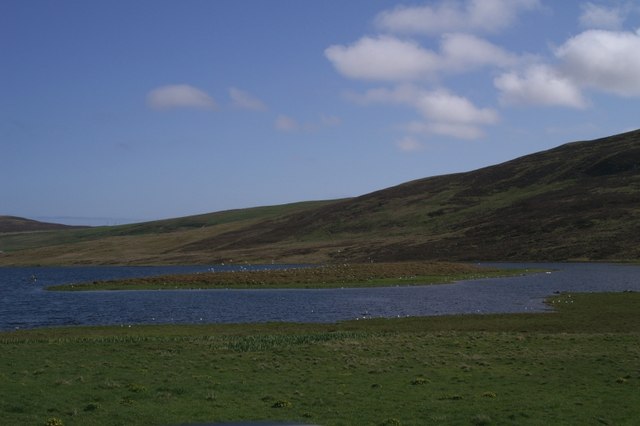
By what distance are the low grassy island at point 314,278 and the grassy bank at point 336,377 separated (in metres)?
46.0

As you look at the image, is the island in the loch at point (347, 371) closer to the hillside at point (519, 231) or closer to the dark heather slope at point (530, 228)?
the dark heather slope at point (530, 228)

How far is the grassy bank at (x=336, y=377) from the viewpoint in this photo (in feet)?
65.0

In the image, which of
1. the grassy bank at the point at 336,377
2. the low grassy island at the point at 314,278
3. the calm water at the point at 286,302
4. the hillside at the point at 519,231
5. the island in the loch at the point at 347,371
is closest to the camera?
the grassy bank at the point at 336,377

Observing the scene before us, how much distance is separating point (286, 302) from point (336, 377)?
137 ft

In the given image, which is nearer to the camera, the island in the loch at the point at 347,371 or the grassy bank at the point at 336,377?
the grassy bank at the point at 336,377

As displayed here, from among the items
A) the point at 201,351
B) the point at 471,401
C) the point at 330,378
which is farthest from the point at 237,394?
the point at 201,351

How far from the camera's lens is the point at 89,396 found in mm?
22109

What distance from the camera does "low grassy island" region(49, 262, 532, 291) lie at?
295ft

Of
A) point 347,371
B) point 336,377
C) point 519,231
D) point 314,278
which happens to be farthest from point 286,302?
point 519,231

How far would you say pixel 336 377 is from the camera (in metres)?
26.3

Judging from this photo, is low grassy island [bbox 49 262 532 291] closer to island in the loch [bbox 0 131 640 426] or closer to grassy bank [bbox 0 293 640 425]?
island in the loch [bbox 0 131 640 426]

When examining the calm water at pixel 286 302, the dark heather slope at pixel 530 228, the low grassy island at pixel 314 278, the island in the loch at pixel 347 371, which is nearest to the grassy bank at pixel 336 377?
the island in the loch at pixel 347 371

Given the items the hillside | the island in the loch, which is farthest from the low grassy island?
the hillside

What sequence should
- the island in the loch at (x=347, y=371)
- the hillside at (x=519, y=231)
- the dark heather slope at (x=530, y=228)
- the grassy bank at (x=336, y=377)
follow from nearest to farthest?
the grassy bank at (x=336, y=377) < the island in the loch at (x=347, y=371) < the dark heather slope at (x=530, y=228) < the hillside at (x=519, y=231)
